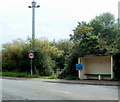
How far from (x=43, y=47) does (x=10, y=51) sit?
4.44 m

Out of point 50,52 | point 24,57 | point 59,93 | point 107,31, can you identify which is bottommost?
point 59,93

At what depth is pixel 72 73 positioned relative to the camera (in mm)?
21844

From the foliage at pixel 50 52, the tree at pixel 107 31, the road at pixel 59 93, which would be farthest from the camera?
the foliage at pixel 50 52

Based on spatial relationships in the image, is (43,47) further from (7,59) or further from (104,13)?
(104,13)

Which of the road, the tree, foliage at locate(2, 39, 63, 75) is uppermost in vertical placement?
the tree

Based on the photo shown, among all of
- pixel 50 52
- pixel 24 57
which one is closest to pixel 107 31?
Answer: pixel 50 52

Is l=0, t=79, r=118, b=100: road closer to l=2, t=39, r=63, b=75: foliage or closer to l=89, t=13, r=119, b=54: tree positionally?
l=89, t=13, r=119, b=54: tree

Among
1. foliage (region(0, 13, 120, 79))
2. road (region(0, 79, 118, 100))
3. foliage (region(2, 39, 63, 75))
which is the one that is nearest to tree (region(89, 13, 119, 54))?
foliage (region(0, 13, 120, 79))

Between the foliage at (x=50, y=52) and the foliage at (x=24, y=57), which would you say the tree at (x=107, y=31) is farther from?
the foliage at (x=24, y=57)

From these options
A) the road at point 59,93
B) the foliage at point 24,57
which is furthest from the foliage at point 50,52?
the road at point 59,93

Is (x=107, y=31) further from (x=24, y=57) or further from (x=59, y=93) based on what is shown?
(x=59, y=93)

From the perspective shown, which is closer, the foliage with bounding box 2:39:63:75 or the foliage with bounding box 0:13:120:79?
the foliage with bounding box 0:13:120:79

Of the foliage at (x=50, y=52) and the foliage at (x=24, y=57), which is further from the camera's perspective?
the foliage at (x=24, y=57)

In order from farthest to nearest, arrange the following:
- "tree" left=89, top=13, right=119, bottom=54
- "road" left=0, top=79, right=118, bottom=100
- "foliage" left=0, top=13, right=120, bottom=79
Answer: "foliage" left=0, top=13, right=120, bottom=79 < "tree" left=89, top=13, right=119, bottom=54 < "road" left=0, top=79, right=118, bottom=100
